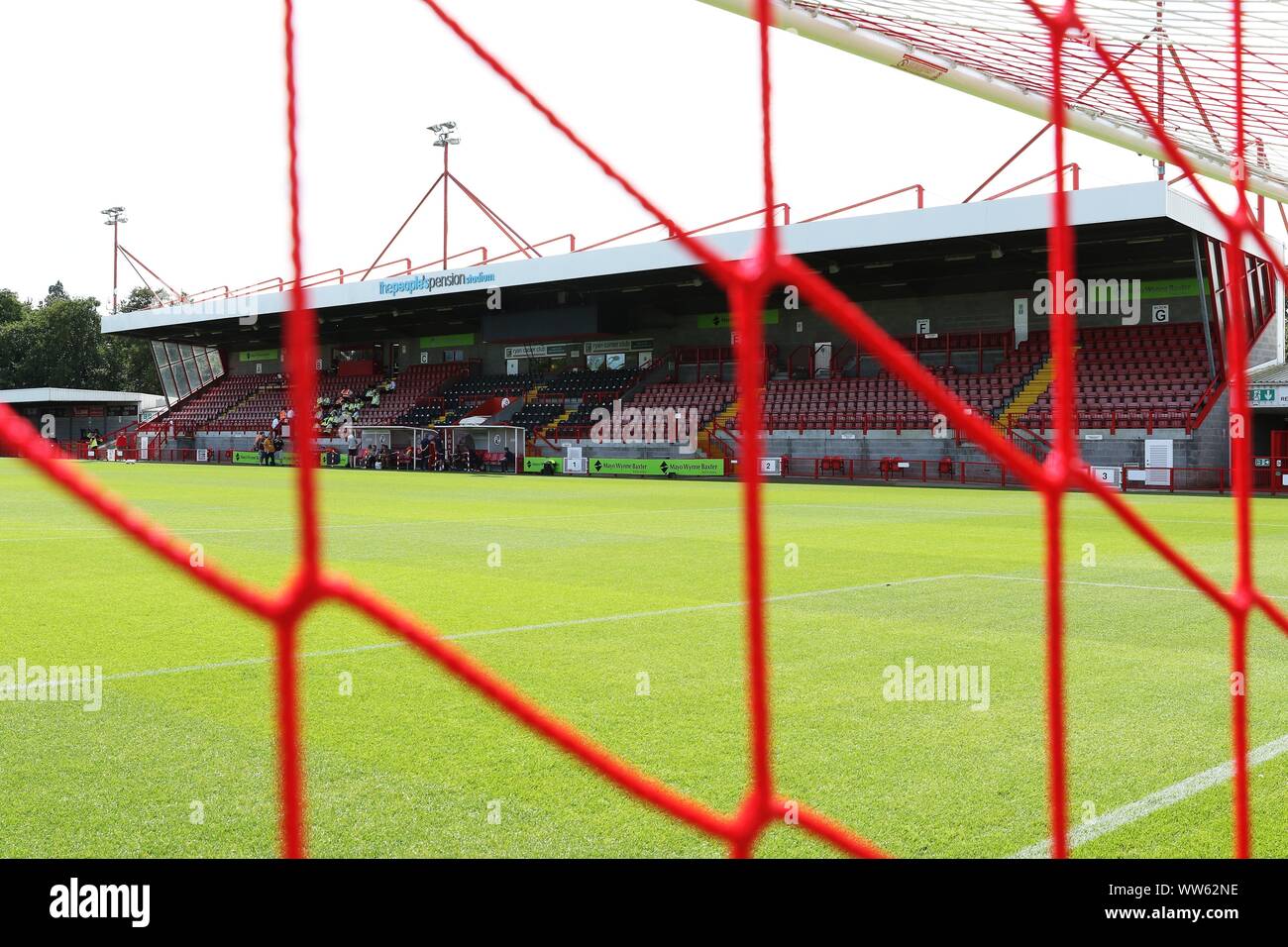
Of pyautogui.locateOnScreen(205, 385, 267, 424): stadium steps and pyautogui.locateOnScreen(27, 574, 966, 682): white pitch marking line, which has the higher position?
pyautogui.locateOnScreen(205, 385, 267, 424): stadium steps

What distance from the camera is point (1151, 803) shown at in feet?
10.4

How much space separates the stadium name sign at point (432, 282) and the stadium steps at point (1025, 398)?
14.2 metres

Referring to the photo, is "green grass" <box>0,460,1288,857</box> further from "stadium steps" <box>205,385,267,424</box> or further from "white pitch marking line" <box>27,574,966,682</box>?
"stadium steps" <box>205,385,267,424</box>

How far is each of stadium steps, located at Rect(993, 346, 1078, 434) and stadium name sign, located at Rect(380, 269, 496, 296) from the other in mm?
14237

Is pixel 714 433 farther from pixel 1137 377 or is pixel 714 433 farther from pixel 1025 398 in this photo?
pixel 1137 377

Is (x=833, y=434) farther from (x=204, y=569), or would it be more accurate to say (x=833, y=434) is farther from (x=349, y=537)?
(x=204, y=569)

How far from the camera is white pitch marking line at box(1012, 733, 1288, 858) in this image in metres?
2.84

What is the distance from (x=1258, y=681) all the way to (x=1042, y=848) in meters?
2.47

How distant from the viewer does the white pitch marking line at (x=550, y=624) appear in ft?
15.7

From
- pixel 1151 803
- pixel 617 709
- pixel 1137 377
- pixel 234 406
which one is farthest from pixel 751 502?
pixel 234 406

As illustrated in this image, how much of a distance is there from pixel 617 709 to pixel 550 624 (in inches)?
76.0

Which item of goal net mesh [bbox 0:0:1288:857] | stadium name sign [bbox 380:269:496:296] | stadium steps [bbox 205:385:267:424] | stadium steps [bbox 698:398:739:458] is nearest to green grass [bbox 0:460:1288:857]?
goal net mesh [bbox 0:0:1288:857]

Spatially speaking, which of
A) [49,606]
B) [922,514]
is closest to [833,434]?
[922,514]
